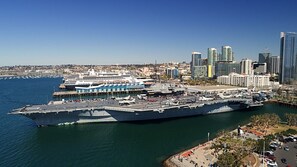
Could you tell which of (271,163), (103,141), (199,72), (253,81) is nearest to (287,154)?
(271,163)

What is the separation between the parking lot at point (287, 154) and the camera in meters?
22.9

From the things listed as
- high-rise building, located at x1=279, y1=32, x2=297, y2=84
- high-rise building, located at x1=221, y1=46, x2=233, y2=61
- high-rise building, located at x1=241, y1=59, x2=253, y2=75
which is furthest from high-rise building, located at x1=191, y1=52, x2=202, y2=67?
high-rise building, located at x1=279, y1=32, x2=297, y2=84

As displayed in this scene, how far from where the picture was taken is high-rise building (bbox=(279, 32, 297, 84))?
285 feet

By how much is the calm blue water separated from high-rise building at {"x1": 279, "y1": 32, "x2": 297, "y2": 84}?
56.2 meters

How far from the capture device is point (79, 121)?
38.2m

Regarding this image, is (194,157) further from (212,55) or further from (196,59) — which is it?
(196,59)

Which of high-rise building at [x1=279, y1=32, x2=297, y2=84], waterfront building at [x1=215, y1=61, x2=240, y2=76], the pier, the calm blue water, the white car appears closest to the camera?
the white car

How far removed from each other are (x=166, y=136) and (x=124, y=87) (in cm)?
5154

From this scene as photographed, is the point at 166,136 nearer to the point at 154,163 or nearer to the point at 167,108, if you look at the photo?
the point at 167,108

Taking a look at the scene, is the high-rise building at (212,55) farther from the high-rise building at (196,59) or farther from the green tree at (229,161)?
the green tree at (229,161)

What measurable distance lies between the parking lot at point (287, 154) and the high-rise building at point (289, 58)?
6825 cm

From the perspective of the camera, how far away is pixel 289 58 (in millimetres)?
88000

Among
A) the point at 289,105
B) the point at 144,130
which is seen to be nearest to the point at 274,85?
the point at 289,105

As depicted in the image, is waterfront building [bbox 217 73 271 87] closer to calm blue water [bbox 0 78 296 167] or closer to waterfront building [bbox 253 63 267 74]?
waterfront building [bbox 253 63 267 74]
